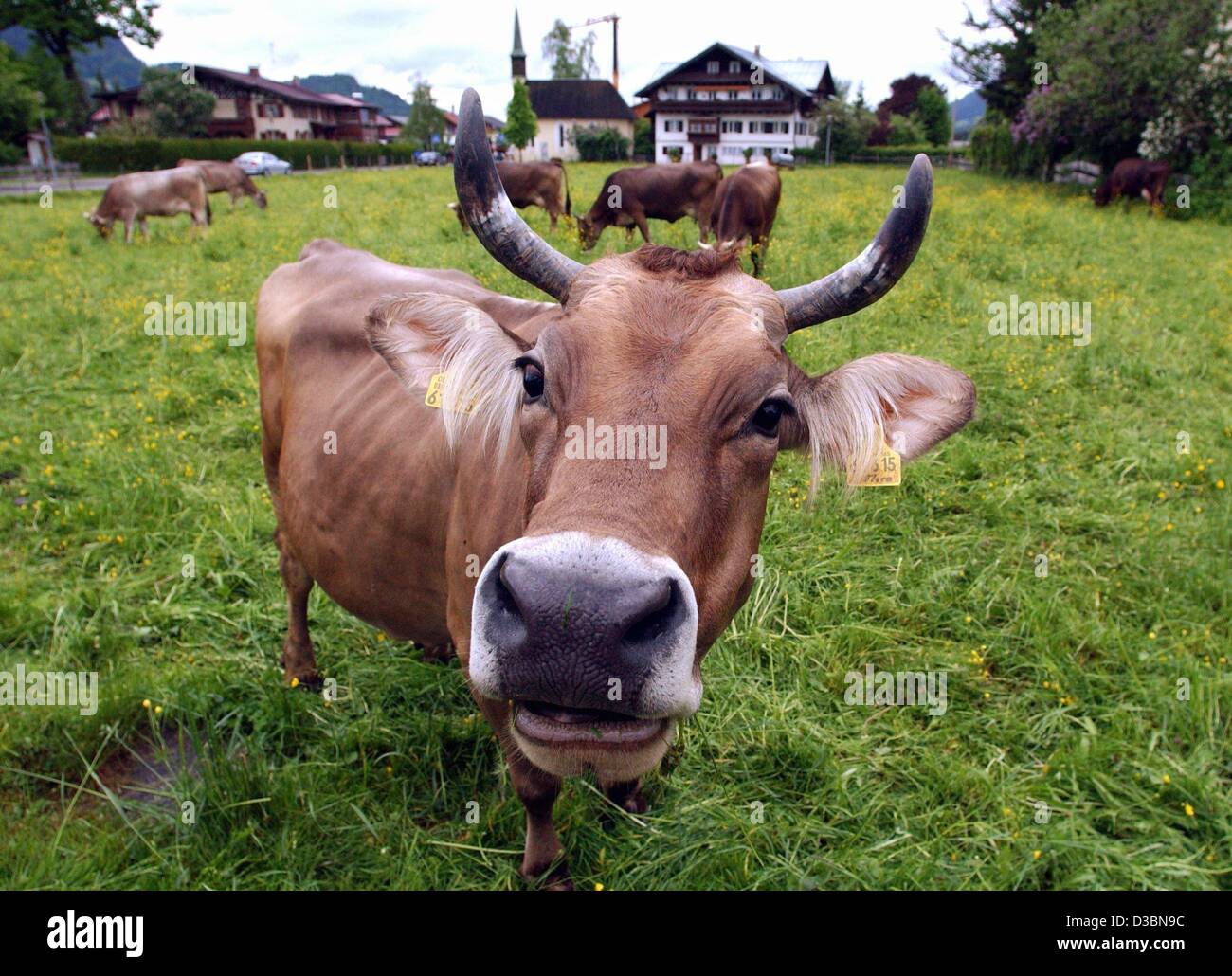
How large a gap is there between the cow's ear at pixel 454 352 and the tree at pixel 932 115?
200ft

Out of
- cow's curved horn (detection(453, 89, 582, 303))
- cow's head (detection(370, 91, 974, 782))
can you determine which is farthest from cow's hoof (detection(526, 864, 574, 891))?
cow's curved horn (detection(453, 89, 582, 303))

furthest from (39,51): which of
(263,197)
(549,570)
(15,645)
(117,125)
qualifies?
(549,570)

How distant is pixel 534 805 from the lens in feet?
9.44

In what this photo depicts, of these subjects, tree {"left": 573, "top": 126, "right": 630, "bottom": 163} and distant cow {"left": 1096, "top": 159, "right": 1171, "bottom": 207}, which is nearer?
distant cow {"left": 1096, "top": 159, "right": 1171, "bottom": 207}

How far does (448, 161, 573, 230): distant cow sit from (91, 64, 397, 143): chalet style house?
51192mm

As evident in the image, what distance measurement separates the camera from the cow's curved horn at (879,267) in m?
2.38

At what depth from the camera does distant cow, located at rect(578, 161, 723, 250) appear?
1662cm

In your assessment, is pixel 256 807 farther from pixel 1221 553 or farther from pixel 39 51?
pixel 39 51

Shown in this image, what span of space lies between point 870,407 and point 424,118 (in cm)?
8299

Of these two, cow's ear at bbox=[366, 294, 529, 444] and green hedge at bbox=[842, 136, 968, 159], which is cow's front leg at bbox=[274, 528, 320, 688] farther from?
green hedge at bbox=[842, 136, 968, 159]

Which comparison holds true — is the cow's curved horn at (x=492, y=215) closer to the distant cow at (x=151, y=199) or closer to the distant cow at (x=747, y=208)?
the distant cow at (x=747, y=208)

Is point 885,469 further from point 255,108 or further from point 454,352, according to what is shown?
point 255,108
